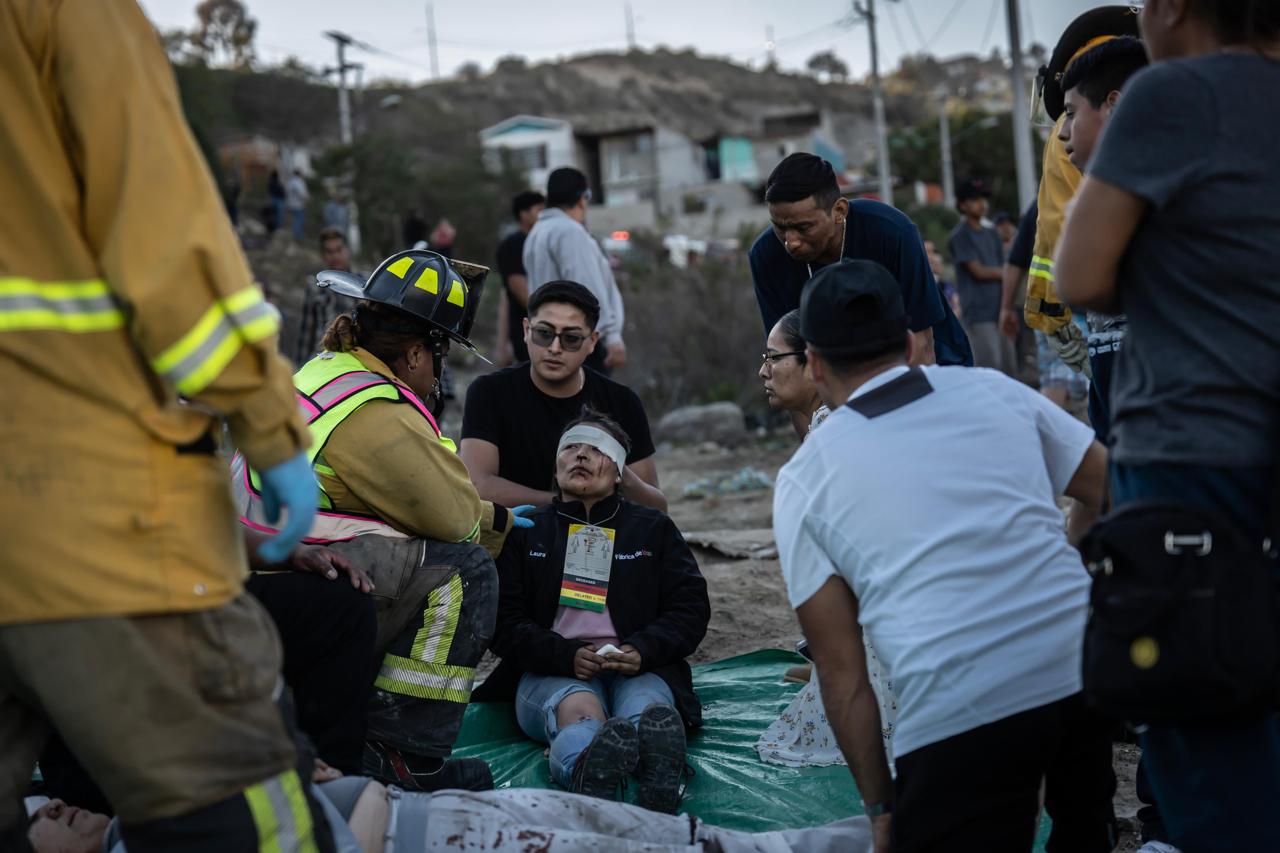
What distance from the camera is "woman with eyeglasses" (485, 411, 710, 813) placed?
4516mm

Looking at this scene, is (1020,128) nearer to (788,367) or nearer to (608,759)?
(788,367)

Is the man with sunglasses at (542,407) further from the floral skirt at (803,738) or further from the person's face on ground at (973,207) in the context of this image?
the person's face on ground at (973,207)

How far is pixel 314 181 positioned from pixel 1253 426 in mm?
37355

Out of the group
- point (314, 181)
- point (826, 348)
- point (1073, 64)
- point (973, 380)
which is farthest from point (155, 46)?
point (314, 181)

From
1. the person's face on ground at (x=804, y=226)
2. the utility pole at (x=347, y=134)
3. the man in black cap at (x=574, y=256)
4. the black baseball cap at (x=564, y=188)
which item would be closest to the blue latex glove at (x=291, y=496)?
the person's face on ground at (x=804, y=226)

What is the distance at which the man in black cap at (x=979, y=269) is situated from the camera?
36.8 ft

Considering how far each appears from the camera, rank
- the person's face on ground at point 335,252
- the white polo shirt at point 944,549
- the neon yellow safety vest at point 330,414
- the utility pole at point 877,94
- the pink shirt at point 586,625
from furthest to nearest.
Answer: the utility pole at point 877,94 < the person's face on ground at point 335,252 < the pink shirt at point 586,625 < the neon yellow safety vest at point 330,414 < the white polo shirt at point 944,549

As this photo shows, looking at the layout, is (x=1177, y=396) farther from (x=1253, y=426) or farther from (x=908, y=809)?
(x=908, y=809)

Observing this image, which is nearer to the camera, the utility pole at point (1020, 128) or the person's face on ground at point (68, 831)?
the person's face on ground at point (68, 831)

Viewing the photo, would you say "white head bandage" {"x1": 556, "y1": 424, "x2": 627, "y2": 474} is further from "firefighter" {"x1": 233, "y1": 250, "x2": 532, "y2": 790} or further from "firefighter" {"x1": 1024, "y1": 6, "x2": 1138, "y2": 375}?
"firefighter" {"x1": 1024, "y1": 6, "x2": 1138, "y2": 375}

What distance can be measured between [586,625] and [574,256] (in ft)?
11.9

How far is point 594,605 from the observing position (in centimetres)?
470

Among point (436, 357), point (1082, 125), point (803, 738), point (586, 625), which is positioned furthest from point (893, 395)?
point (586, 625)

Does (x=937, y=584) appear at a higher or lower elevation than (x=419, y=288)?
lower
